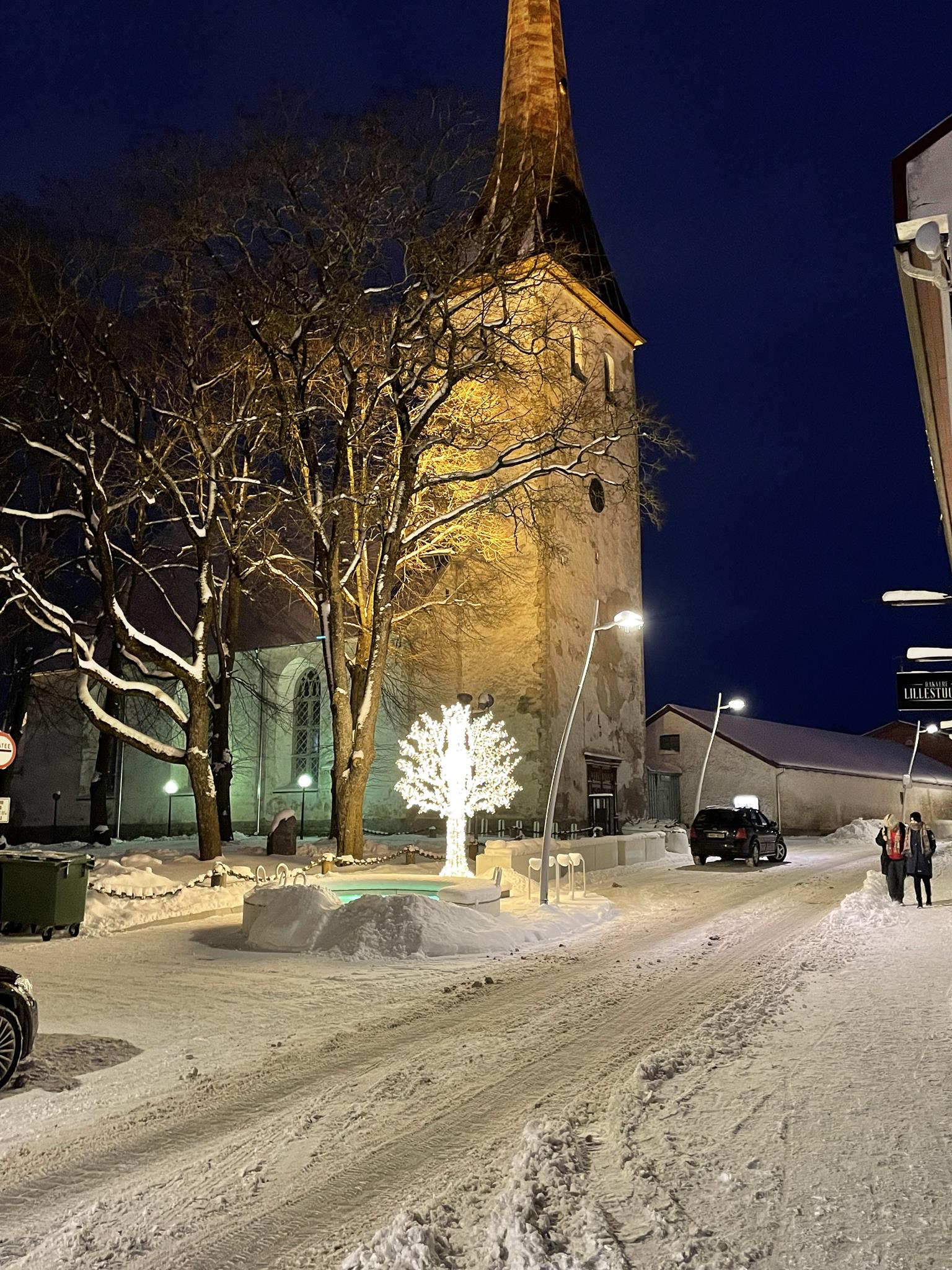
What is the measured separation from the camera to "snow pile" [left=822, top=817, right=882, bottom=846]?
4225 cm

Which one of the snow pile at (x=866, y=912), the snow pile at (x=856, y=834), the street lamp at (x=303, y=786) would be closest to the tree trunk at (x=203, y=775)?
the street lamp at (x=303, y=786)

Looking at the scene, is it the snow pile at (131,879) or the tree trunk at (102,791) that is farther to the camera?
the tree trunk at (102,791)

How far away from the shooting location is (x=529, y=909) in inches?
704

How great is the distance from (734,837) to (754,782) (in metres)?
16.2

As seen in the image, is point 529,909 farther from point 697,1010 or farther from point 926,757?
point 926,757

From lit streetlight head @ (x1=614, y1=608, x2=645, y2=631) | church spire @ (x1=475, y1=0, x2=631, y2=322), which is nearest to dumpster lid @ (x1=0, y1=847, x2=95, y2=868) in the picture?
lit streetlight head @ (x1=614, y1=608, x2=645, y2=631)

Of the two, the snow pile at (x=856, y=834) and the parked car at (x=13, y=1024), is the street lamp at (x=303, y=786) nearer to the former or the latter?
the snow pile at (x=856, y=834)

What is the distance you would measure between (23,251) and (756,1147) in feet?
68.7

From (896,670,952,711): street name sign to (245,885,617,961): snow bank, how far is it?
628 centimetres

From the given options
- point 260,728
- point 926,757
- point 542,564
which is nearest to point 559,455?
point 542,564

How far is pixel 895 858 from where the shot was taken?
59.7ft

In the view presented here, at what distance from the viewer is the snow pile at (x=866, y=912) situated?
1550 centimetres

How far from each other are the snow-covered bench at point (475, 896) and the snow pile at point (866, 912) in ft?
17.1

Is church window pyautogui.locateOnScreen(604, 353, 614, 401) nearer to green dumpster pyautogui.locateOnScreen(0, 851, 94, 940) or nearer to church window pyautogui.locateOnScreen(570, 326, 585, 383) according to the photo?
church window pyautogui.locateOnScreen(570, 326, 585, 383)
